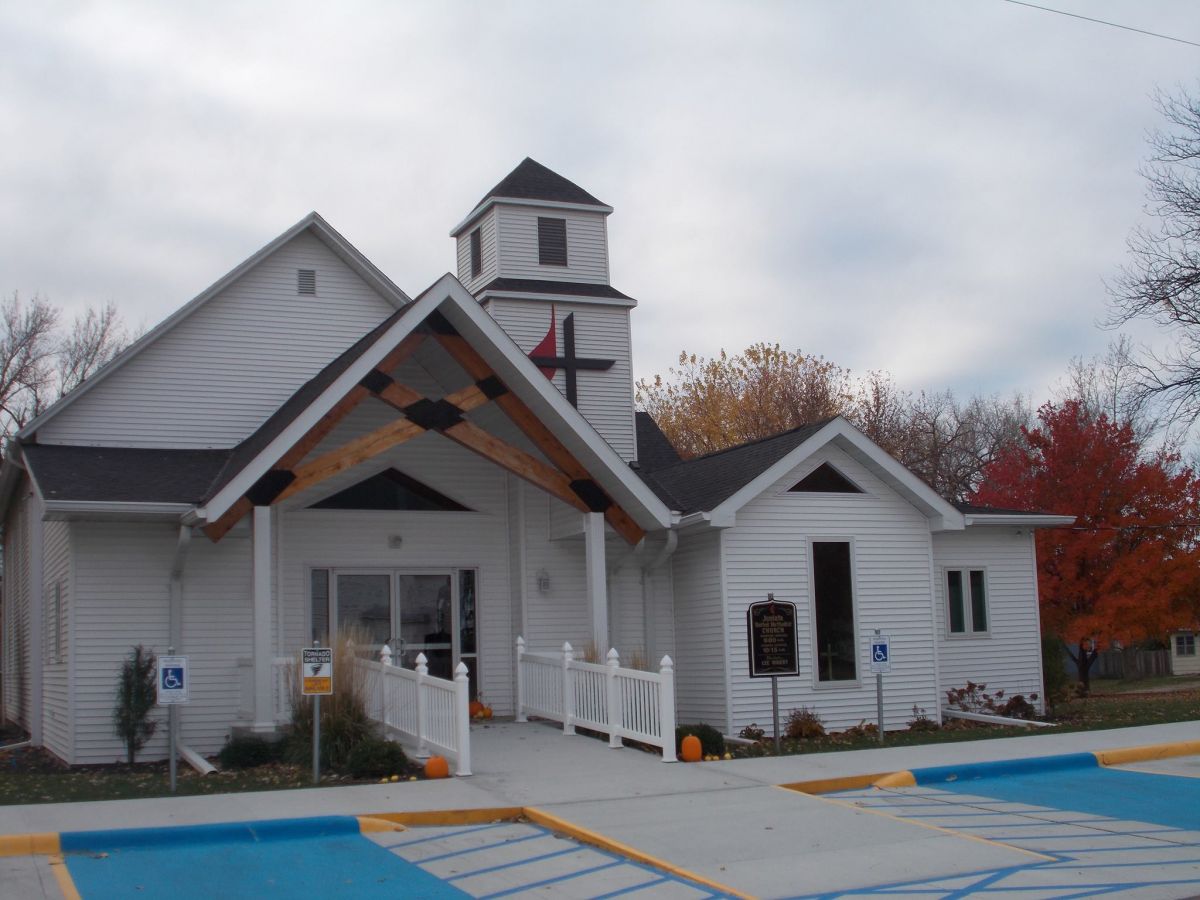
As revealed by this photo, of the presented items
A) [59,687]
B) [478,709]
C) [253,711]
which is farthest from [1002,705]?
[59,687]

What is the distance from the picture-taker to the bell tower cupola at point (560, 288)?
72.4 feet

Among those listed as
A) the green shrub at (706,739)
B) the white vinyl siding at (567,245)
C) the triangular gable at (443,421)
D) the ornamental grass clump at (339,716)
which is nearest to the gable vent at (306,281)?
the triangular gable at (443,421)

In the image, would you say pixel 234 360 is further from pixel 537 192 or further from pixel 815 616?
pixel 815 616

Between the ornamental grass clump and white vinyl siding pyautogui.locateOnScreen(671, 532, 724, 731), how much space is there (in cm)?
546

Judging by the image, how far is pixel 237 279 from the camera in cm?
1978

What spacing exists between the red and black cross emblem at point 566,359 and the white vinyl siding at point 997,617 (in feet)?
21.2

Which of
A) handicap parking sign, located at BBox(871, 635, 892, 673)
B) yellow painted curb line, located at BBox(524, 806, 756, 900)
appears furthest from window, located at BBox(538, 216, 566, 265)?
yellow painted curb line, located at BBox(524, 806, 756, 900)

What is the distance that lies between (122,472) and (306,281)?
460cm

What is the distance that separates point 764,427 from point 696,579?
28.1 metres

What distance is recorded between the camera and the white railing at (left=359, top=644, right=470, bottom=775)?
44.9 ft

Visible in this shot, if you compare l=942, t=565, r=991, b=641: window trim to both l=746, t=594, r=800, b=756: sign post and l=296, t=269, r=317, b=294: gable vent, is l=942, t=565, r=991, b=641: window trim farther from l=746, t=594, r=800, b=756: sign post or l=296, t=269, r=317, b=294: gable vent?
l=296, t=269, r=317, b=294: gable vent

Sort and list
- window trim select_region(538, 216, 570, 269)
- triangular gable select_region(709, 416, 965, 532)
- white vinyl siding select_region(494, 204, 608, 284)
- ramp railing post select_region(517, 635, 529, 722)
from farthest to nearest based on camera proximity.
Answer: window trim select_region(538, 216, 570, 269)
white vinyl siding select_region(494, 204, 608, 284)
ramp railing post select_region(517, 635, 529, 722)
triangular gable select_region(709, 416, 965, 532)

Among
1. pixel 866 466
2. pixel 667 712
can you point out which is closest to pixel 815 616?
pixel 866 466

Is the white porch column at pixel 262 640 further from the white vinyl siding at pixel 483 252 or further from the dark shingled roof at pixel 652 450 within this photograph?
the dark shingled roof at pixel 652 450
